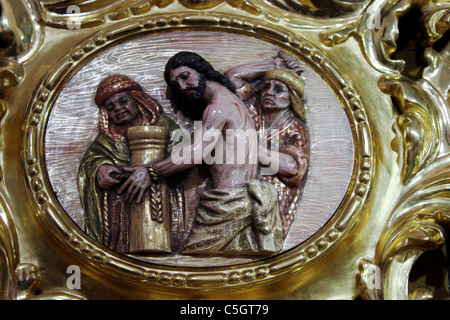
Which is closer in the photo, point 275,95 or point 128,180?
point 128,180

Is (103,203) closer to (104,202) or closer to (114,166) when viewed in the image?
(104,202)

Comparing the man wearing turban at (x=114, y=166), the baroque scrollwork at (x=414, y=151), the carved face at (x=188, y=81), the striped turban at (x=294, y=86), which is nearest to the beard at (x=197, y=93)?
the carved face at (x=188, y=81)

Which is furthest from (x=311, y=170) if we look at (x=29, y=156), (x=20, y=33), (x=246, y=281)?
(x=20, y=33)

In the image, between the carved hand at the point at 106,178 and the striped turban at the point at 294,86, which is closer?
the carved hand at the point at 106,178

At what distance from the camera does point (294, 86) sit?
8.20 feet

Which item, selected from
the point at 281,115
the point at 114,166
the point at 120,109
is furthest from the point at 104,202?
the point at 281,115

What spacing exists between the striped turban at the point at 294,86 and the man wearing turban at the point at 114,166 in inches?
14.4

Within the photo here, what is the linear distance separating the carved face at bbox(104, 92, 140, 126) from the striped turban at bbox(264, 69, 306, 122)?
1.43ft

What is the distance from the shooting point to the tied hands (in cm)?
232

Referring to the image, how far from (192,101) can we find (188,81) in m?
0.06

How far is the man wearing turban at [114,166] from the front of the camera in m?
2.32

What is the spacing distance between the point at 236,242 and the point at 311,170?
0.34m

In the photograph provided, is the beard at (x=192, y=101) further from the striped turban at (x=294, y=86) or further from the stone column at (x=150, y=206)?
the striped turban at (x=294, y=86)

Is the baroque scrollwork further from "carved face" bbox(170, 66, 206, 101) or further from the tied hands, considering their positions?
the tied hands
